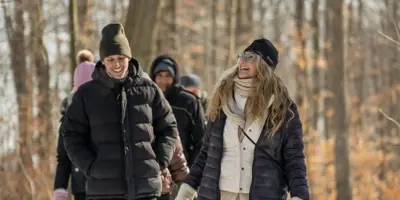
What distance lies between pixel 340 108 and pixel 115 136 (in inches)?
597

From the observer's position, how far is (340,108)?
70.1ft

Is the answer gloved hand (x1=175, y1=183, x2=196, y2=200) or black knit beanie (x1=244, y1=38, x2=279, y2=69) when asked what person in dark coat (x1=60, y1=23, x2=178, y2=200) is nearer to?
gloved hand (x1=175, y1=183, x2=196, y2=200)

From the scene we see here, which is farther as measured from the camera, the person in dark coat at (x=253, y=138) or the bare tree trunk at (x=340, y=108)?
the bare tree trunk at (x=340, y=108)

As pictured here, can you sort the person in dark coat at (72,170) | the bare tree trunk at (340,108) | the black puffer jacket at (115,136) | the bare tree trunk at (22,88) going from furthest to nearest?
1. the bare tree trunk at (340,108)
2. the bare tree trunk at (22,88)
3. the person in dark coat at (72,170)
4. the black puffer jacket at (115,136)

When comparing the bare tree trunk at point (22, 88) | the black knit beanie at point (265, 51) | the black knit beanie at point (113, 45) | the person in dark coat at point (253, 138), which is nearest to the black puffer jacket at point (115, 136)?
the black knit beanie at point (113, 45)

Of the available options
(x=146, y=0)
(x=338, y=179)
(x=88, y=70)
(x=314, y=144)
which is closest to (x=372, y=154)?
(x=314, y=144)

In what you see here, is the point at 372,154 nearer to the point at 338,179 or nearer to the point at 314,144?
the point at 314,144

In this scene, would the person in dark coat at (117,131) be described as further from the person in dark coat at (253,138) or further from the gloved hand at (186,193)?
the person in dark coat at (253,138)

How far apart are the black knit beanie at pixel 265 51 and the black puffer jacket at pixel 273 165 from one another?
35 cm

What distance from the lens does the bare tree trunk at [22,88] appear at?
16.0 meters

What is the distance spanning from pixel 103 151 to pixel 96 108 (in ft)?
1.07

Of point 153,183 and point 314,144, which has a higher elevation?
point 153,183

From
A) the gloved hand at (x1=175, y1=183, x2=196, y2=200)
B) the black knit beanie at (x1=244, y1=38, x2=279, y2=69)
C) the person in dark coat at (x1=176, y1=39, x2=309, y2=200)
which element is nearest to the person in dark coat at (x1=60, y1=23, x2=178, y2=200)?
the gloved hand at (x1=175, y1=183, x2=196, y2=200)

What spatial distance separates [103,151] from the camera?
6.75m
